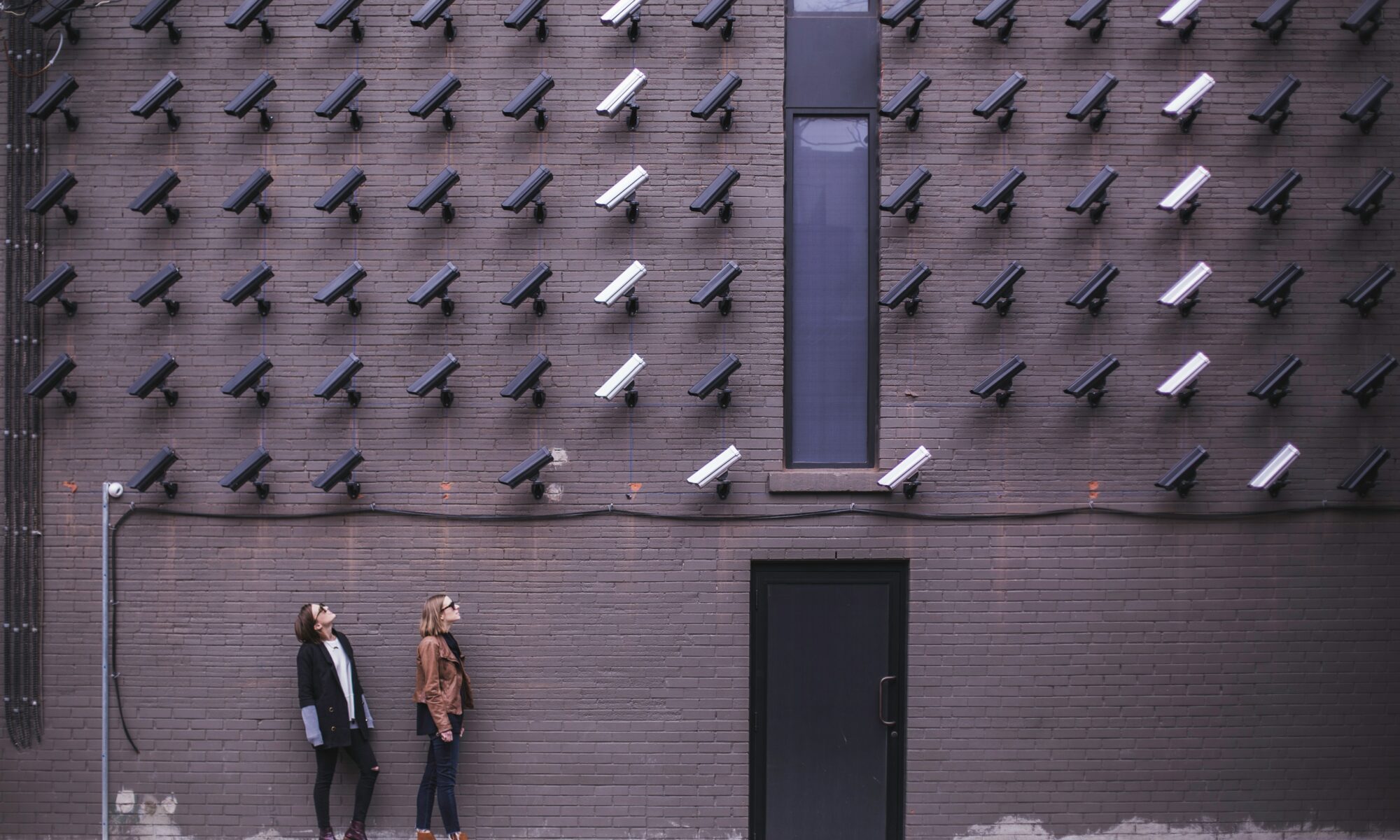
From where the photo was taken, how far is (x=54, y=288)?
312 inches

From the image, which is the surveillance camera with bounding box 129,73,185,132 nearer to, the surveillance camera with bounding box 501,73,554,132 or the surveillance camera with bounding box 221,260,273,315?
the surveillance camera with bounding box 221,260,273,315

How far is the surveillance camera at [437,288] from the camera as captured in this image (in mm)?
7840

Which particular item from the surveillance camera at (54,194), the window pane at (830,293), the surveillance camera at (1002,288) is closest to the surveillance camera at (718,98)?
the window pane at (830,293)

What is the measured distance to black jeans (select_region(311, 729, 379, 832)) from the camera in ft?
25.3

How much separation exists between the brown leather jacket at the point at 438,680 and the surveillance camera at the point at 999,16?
19.6 feet

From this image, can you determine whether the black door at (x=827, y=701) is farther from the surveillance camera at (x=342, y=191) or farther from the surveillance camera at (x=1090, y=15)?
the surveillance camera at (x=1090, y=15)

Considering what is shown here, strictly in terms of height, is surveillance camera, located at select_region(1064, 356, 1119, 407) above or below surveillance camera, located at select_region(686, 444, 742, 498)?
above

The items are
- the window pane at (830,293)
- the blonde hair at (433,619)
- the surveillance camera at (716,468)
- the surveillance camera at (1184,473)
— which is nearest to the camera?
the blonde hair at (433,619)

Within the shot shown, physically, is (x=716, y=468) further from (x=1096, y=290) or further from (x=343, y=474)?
(x=1096, y=290)

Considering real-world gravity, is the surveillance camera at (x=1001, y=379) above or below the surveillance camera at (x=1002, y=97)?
below

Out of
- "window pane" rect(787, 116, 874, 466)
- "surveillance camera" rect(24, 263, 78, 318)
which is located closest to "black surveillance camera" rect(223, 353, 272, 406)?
"surveillance camera" rect(24, 263, 78, 318)

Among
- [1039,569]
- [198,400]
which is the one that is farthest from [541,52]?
[1039,569]

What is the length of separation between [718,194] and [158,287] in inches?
163

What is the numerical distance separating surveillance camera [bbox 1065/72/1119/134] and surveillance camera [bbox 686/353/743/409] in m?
3.11
